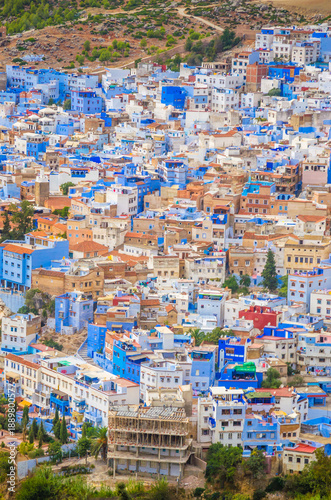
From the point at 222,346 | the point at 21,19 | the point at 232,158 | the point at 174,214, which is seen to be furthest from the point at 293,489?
the point at 21,19

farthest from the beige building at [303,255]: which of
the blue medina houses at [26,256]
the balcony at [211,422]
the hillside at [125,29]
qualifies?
the hillside at [125,29]

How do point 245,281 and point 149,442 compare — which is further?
point 245,281

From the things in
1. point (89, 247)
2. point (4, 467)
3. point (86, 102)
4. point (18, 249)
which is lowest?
point (4, 467)

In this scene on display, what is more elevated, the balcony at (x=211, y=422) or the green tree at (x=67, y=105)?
the green tree at (x=67, y=105)

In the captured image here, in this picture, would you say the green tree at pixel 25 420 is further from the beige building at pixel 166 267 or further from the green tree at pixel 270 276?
the green tree at pixel 270 276

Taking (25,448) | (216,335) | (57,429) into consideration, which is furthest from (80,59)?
(25,448)

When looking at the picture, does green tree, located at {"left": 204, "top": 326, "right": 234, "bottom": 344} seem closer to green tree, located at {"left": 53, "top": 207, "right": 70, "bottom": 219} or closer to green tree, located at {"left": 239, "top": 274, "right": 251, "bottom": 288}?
green tree, located at {"left": 239, "top": 274, "right": 251, "bottom": 288}

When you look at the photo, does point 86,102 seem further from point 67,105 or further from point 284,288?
point 284,288

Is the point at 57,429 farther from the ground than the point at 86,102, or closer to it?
closer to it

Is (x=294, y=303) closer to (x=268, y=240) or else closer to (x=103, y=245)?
(x=268, y=240)
